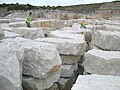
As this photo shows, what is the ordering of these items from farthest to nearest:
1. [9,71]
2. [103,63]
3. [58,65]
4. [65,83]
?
[65,83] → [58,65] → [103,63] → [9,71]

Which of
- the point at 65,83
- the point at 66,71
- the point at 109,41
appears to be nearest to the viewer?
the point at 65,83

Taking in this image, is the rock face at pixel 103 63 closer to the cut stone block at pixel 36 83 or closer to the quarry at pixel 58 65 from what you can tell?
the quarry at pixel 58 65

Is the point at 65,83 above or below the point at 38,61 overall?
below

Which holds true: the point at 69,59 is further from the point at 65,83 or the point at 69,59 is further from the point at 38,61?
the point at 38,61

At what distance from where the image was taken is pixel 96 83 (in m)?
2.88

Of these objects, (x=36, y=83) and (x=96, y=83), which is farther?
(x=36, y=83)

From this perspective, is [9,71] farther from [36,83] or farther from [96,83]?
[96,83]

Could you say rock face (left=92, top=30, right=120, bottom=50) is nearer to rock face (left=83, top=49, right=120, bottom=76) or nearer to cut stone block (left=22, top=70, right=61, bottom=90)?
rock face (left=83, top=49, right=120, bottom=76)

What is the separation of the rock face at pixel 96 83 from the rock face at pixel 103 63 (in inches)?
36.1

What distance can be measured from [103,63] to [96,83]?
1222mm

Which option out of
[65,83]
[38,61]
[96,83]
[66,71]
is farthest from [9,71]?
[66,71]

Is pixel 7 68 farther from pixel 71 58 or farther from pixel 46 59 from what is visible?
pixel 71 58

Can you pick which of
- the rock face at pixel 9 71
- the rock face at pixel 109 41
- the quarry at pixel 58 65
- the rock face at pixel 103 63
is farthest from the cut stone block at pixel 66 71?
the rock face at pixel 9 71

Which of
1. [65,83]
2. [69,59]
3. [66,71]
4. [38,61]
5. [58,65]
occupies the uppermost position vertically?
[38,61]
